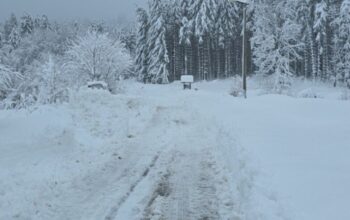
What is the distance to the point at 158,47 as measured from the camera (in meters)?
54.3

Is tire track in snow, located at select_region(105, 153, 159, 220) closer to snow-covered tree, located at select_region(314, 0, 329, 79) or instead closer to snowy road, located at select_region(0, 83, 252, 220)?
snowy road, located at select_region(0, 83, 252, 220)

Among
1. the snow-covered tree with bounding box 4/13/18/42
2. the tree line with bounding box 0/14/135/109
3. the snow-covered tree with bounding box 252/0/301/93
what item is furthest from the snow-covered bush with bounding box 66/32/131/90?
the snow-covered tree with bounding box 4/13/18/42

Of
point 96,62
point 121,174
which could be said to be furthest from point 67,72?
point 121,174

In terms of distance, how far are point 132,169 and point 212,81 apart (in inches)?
1732

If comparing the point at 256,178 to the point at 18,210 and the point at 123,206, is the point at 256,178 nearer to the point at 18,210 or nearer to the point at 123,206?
the point at 123,206

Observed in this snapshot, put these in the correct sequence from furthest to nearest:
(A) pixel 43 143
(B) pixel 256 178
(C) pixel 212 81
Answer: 1. (C) pixel 212 81
2. (A) pixel 43 143
3. (B) pixel 256 178

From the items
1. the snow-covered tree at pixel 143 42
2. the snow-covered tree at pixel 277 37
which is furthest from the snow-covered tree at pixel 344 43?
the snow-covered tree at pixel 143 42

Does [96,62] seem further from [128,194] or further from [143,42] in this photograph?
[128,194]

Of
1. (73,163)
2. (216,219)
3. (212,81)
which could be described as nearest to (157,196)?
(216,219)

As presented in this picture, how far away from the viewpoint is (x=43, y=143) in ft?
36.8

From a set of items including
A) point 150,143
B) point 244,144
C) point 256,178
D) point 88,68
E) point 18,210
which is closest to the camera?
point 18,210

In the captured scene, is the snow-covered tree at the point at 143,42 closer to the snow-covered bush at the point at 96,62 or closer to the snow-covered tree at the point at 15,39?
the snow-covered bush at the point at 96,62

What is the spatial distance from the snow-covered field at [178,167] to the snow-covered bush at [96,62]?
787 inches

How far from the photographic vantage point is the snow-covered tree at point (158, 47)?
54062 mm
